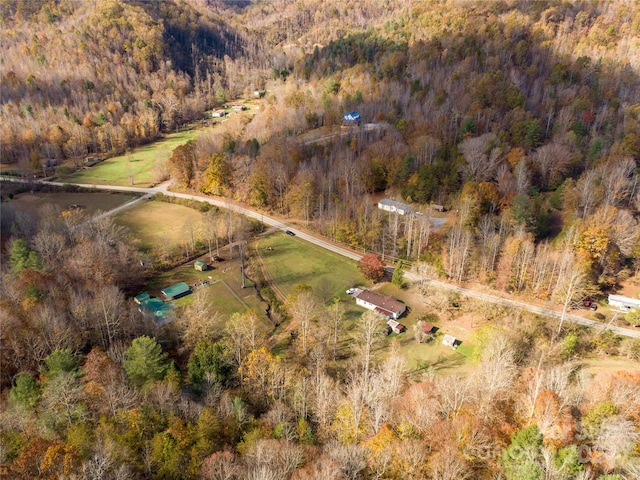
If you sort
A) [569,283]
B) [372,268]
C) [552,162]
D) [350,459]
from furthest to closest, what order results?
[552,162] < [372,268] < [569,283] < [350,459]

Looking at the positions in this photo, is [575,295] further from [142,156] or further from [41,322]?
[142,156]

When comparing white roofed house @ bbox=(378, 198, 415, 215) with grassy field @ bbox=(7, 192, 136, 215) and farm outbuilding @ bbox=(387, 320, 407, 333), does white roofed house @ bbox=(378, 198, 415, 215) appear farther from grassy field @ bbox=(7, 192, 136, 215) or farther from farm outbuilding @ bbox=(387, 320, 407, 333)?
grassy field @ bbox=(7, 192, 136, 215)

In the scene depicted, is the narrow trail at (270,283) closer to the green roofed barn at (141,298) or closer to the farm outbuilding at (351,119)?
the green roofed barn at (141,298)

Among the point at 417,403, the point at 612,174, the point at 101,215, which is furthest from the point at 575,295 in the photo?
the point at 101,215

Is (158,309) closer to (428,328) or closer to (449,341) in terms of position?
(428,328)

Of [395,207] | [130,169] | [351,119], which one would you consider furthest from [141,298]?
[351,119]

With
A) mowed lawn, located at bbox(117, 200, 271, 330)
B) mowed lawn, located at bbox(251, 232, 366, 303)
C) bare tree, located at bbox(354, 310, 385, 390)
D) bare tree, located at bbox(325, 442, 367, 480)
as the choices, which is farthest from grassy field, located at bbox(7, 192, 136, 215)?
bare tree, located at bbox(325, 442, 367, 480)
